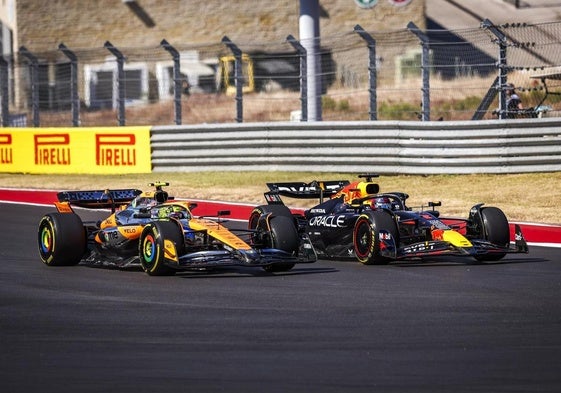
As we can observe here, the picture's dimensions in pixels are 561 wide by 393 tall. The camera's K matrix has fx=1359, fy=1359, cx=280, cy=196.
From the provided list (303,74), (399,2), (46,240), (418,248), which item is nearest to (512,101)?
(303,74)

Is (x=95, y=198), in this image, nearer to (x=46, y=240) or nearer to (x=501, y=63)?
(x=46, y=240)

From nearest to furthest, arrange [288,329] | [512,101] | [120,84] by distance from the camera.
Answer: [288,329] → [512,101] → [120,84]

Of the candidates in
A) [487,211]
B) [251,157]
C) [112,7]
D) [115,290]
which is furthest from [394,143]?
[112,7]

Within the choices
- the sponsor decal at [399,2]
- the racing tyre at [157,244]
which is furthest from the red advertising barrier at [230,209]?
the sponsor decal at [399,2]

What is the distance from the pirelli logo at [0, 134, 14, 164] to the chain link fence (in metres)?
0.63

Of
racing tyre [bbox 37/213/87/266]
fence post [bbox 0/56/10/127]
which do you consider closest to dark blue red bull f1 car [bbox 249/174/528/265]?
racing tyre [bbox 37/213/87/266]

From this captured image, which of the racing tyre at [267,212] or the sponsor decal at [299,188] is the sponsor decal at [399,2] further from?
the racing tyre at [267,212]

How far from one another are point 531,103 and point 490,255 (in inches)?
467

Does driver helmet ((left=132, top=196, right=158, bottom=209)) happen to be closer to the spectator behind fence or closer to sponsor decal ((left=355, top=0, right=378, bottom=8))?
the spectator behind fence

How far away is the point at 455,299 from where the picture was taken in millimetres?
11258

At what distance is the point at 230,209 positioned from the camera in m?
20.0

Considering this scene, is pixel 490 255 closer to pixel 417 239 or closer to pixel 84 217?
pixel 417 239

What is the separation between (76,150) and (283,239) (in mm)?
13557

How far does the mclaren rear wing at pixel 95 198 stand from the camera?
15016mm
